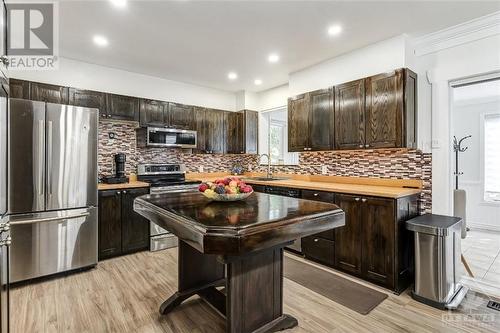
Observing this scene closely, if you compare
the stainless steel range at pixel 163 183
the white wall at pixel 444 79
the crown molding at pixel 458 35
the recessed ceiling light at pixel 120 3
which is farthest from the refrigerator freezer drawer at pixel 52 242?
the crown molding at pixel 458 35

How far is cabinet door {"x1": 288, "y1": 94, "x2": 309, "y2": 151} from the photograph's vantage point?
3900mm

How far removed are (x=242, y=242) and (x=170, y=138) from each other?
11.4ft

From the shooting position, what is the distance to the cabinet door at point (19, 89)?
10.3ft

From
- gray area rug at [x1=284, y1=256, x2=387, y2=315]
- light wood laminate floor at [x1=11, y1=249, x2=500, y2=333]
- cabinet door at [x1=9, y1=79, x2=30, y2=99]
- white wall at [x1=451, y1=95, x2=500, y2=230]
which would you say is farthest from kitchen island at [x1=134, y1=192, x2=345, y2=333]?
white wall at [x1=451, y1=95, x2=500, y2=230]

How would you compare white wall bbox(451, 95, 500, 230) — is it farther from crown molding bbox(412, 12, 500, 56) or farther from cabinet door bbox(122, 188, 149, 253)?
cabinet door bbox(122, 188, 149, 253)

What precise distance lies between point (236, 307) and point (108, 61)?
3743 mm

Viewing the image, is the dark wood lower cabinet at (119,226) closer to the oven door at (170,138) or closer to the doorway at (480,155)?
the oven door at (170,138)

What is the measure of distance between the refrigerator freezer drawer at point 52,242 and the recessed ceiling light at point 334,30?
3.48 m

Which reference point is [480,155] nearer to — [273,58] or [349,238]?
[349,238]

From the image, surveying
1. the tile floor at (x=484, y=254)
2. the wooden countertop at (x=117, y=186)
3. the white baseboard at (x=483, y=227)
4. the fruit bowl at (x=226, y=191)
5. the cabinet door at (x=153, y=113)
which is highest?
the cabinet door at (x=153, y=113)

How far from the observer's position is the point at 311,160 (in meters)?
4.26

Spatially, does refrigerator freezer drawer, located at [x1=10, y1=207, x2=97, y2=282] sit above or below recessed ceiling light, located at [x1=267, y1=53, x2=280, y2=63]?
below

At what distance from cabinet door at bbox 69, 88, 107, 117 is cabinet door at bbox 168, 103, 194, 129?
3.35 feet

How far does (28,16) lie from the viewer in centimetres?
262
